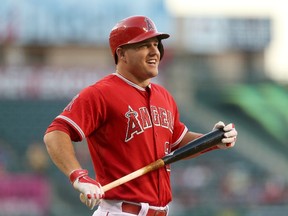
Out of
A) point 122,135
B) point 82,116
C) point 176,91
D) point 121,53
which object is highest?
point 121,53

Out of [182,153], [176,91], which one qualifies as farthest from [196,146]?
[176,91]

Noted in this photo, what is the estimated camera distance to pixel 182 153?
4.82 m

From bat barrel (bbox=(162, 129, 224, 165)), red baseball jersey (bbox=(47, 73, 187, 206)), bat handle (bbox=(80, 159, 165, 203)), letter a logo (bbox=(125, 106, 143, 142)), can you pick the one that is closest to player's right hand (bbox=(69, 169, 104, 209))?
bat handle (bbox=(80, 159, 165, 203))

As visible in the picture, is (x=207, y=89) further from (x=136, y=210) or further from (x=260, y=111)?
(x=136, y=210)

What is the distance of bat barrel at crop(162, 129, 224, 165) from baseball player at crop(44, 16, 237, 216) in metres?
0.05

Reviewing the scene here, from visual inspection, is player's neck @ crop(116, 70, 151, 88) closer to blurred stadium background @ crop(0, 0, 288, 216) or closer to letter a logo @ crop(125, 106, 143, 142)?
letter a logo @ crop(125, 106, 143, 142)

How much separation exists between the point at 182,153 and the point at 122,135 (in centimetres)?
38

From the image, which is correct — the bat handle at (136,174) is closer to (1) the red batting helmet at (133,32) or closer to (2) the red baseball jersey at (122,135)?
(2) the red baseball jersey at (122,135)

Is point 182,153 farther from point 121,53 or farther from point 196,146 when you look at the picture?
point 121,53

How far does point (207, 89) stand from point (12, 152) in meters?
6.81

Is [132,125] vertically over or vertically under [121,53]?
under

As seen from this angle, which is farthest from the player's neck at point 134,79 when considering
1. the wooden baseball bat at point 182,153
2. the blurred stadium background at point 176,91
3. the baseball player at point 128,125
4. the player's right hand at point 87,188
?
the blurred stadium background at point 176,91

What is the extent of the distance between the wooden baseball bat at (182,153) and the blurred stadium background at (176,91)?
949 cm

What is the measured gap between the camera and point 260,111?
71.5 feet
